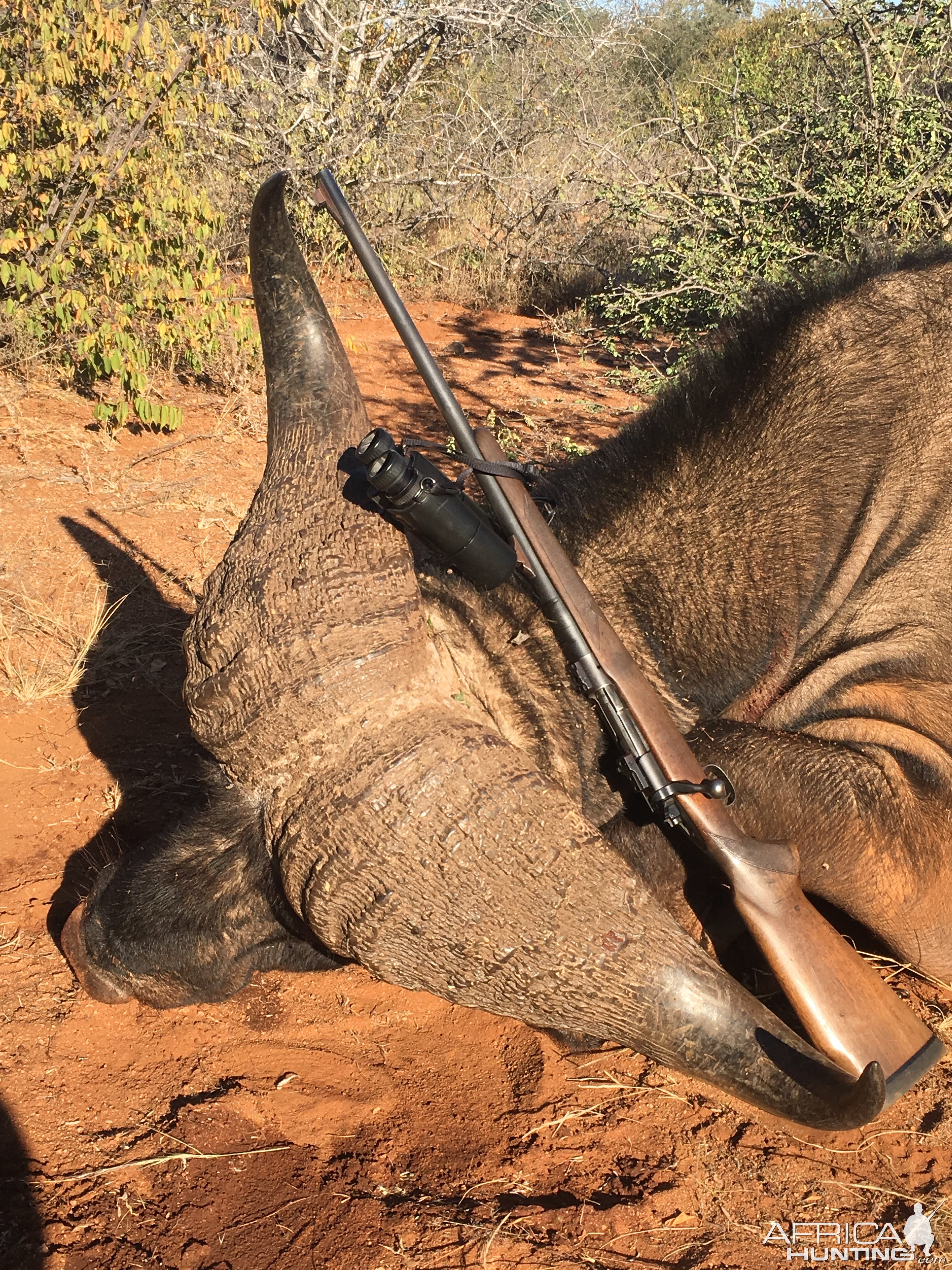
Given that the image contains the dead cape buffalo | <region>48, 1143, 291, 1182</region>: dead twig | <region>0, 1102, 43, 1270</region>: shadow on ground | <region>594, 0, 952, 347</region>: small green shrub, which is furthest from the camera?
<region>594, 0, 952, 347</region>: small green shrub

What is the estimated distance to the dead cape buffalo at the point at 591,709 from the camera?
239cm

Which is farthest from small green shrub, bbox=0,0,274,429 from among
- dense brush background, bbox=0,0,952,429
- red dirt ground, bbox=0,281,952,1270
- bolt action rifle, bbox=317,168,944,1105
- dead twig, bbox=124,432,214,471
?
bolt action rifle, bbox=317,168,944,1105

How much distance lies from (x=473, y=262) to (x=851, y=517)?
1106 centimetres

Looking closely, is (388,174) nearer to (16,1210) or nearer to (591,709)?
(591,709)

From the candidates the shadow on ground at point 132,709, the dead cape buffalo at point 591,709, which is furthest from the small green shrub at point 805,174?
the shadow on ground at point 132,709

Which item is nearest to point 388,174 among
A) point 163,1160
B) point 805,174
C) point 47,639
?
point 805,174

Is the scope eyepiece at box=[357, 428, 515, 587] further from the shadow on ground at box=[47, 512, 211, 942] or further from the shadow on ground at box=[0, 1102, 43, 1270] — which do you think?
the shadow on ground at box=[0, 1102, 43, 1270]

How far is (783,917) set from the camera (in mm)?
2705

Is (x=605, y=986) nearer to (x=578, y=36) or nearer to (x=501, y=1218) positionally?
(x=501, y=1218)

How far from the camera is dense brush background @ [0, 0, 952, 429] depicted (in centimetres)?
697

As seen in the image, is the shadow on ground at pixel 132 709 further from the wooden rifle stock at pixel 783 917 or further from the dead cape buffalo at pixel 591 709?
the wooden rifle stock at pixel 783 917

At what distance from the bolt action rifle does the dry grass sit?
283cm

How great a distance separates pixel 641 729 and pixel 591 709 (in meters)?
0.18

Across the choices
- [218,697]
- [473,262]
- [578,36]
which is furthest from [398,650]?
[578,36]
